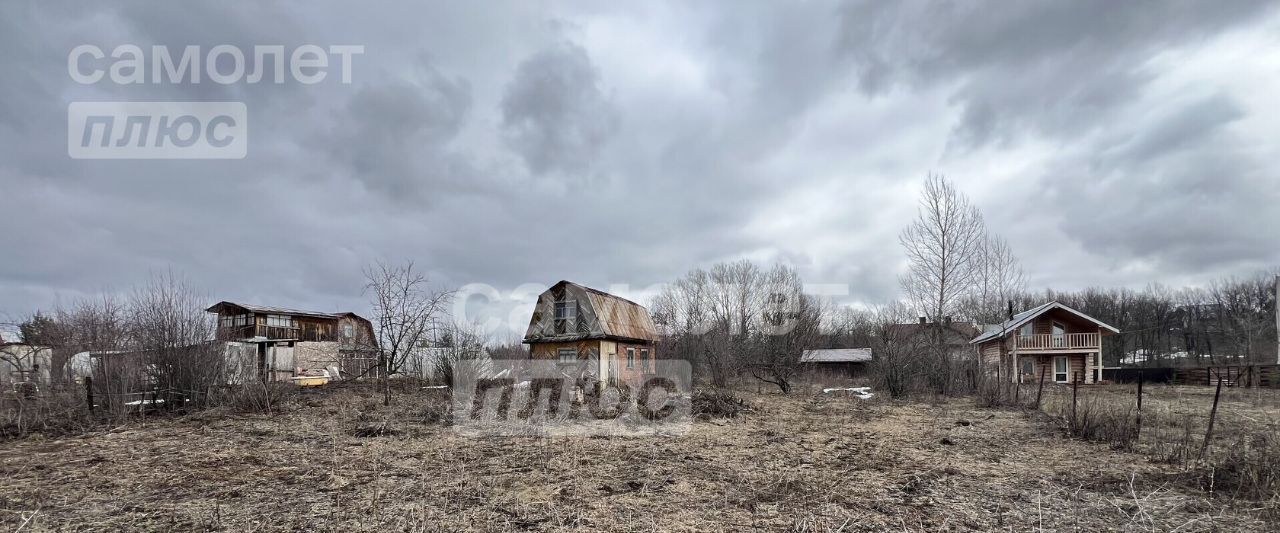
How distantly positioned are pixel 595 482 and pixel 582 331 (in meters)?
15.9

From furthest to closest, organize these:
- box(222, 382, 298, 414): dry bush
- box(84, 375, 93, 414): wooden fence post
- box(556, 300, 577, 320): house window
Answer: box(556, 300, 577, 320): house window, box(222, 382, 298, 414): dry bush, box(84, 375, 93, 414): wooden fence post

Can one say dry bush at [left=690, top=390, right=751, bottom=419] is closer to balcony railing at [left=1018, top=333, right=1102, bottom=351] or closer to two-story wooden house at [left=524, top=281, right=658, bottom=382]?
two-story wooden house at [left=524, top=281, right=658, bottom=382]

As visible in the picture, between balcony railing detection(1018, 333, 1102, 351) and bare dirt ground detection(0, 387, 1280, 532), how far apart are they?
21547mm

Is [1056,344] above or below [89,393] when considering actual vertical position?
below

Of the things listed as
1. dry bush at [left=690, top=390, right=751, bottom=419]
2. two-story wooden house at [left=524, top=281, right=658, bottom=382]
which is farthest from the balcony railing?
dry bush at [left=690, top=390, right=751, bottom=419]

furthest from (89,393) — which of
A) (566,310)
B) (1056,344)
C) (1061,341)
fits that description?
(1061,341)

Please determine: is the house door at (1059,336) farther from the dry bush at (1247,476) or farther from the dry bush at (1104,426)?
the dry bush at (1247,476)

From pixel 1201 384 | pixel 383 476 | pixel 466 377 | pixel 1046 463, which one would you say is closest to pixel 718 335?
pixel 466 377

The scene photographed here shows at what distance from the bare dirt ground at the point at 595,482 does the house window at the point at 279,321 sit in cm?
2662

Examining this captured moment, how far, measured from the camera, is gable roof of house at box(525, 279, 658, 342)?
2188 centimetres

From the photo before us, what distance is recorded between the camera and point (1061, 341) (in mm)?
28094

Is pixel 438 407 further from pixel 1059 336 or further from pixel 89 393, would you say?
pixel 1059 336

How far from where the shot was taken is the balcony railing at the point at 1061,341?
1097 inches

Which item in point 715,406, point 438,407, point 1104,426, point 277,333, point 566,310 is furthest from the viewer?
point 277,333
